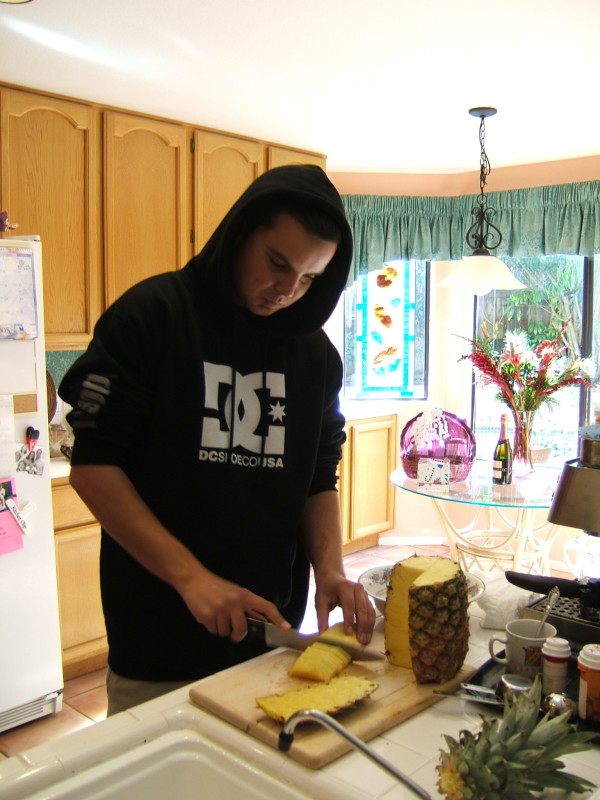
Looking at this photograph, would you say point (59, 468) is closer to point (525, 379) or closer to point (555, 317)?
point (525, 379)

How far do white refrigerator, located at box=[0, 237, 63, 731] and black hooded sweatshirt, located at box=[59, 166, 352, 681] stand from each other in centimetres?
147

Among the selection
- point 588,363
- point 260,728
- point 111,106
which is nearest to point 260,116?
point 111,106

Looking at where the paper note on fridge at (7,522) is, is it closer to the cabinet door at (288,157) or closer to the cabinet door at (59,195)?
the cabinet door at (59,195)

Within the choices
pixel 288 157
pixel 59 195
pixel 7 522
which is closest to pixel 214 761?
pixel 7 522

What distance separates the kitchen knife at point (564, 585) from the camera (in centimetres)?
129

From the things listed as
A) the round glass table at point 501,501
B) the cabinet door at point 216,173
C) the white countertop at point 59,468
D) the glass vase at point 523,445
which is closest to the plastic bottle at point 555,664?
the round glass table at point 501,501

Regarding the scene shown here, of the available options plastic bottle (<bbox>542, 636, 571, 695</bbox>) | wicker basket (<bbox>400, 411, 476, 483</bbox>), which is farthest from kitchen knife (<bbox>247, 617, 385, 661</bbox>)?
wicker basket (<bbox>400, 411, 476, 483</bbox>)

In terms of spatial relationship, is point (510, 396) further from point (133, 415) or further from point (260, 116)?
point (133, 415)

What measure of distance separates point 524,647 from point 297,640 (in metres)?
0.34

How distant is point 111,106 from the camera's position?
11.1ft

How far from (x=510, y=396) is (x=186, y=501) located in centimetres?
271

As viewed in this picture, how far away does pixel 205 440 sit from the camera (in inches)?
50.1

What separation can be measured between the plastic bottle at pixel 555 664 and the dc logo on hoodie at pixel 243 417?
0.52 meters

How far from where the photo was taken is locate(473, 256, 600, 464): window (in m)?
4.71
